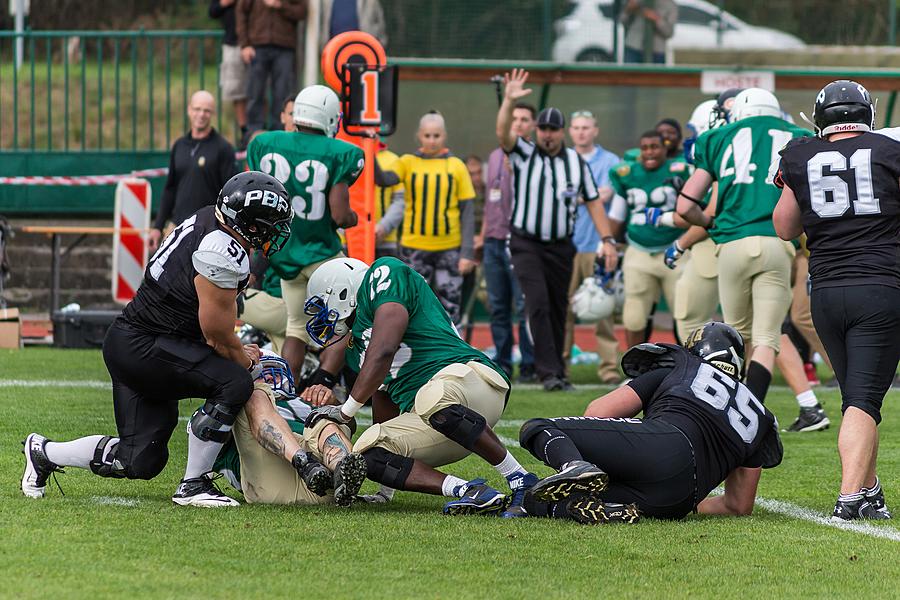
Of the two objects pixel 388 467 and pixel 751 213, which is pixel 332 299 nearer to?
pixel 388 467

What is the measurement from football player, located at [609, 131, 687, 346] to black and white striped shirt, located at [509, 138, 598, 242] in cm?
42

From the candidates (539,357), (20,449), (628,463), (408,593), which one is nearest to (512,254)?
(539,357)

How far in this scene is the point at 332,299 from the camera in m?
6.27

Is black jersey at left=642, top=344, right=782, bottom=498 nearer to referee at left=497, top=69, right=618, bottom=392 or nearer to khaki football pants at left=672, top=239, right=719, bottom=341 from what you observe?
khaki football pants at left=672, top=239, right=719, bottom=341

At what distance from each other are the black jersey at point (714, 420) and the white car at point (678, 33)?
1050 centimetres

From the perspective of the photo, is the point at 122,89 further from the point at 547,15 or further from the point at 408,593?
the point at 408,593

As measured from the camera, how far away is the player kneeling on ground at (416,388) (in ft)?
19.1

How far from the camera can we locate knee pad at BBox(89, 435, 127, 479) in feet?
19.2

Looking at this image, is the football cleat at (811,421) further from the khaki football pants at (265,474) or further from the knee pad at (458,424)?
the khaki football pants at (265,474)

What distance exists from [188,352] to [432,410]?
1017 millimetres

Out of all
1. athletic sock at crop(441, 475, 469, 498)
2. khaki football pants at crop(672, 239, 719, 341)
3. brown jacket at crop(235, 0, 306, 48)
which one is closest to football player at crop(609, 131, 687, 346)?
khaki football pants at crop(672, 239, 719, 341)

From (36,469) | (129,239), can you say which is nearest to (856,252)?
(36,469)

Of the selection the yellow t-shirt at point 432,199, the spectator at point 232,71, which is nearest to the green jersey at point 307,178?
the yellow t-shirt at point 432,199

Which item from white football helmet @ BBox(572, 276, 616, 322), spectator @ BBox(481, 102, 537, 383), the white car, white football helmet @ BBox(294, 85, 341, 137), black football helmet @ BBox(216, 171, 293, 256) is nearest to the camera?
black football helmet @ BBox(216, 171, 293, 256)
